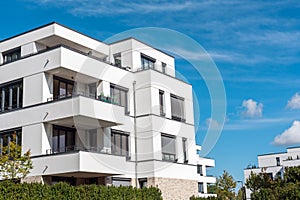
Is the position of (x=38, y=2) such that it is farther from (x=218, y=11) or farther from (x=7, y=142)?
(x=7, y=142)

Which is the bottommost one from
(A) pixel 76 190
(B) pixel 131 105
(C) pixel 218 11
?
(A) pixel 76 190

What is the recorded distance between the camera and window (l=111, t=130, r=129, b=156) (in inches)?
1094

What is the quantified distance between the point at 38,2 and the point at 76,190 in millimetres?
8739

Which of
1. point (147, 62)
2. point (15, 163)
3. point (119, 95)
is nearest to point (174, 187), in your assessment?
point (119, 95)

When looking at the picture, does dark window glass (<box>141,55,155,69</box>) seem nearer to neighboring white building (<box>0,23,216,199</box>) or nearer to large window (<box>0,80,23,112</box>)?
neighboring white building (<box>0,23,216,199</box>)

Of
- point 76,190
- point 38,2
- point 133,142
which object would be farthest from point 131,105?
point 38,2

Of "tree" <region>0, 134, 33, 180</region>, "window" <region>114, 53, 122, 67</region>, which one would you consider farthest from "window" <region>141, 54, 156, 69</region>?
"tree" <region>0, 134, 33, 180</region>

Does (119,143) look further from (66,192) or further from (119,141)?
(66,192)

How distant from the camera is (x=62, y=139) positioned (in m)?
25.8

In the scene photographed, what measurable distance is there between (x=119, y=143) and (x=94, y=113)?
4.25 m

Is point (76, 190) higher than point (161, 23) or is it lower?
lower

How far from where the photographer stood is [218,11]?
2072 cm

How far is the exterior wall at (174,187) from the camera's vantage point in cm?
2814

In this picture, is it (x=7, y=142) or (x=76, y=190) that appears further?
(x=7, y=142)
